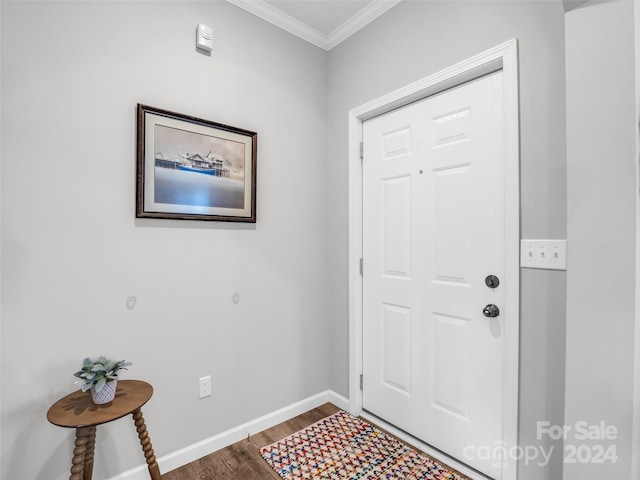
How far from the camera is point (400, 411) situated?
6.58ft

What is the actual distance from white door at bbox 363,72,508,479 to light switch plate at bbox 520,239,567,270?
11cm

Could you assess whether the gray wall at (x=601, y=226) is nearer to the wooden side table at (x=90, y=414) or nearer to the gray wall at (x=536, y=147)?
the gray wall at (x=536, y=147)

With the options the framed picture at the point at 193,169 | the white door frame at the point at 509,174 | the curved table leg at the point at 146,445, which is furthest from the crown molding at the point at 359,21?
the curved table leg at the point at 146,445

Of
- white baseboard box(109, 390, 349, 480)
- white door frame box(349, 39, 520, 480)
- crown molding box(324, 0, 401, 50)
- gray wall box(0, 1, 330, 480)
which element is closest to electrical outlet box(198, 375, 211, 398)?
gray wall box(0, 1, 330, 480)

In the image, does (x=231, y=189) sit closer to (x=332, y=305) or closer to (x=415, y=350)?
(x=332, y=305)

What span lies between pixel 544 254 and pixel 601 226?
35cm

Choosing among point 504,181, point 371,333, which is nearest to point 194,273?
point 371,333

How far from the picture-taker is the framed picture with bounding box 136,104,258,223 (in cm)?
164

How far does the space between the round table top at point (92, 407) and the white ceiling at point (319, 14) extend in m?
2.14

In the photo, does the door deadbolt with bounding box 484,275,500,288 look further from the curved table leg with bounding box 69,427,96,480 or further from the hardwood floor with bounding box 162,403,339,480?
the curved table leg with bounding box 69,427,96,480

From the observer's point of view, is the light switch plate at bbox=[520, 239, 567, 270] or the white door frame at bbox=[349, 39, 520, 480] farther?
the white door frame at bbox=[349, 39, 520, 480]

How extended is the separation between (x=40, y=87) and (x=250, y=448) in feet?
6.75

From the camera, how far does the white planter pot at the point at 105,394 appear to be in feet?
4.25

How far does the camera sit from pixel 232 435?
75.7 inches
